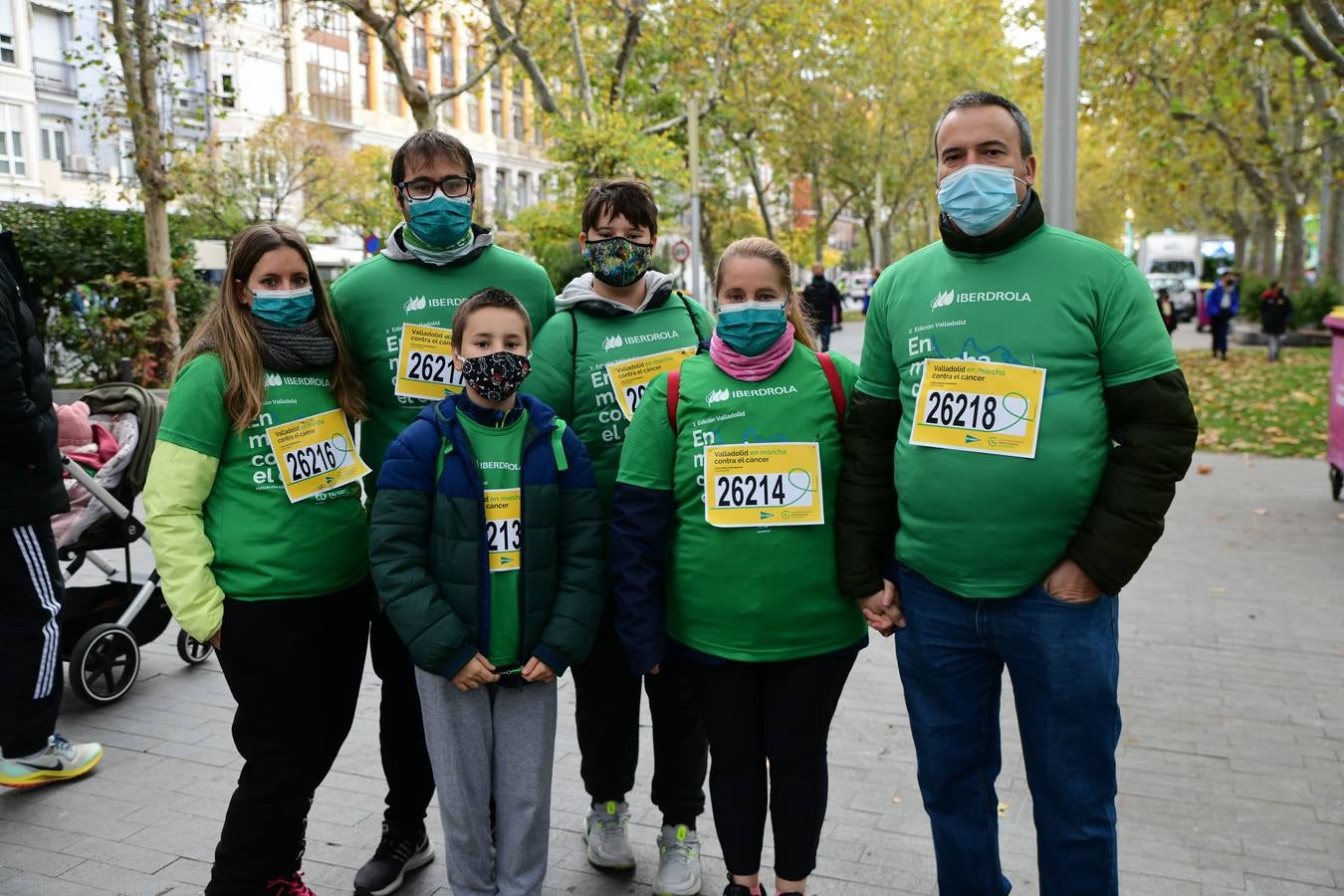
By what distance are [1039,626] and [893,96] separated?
4251 centimetres

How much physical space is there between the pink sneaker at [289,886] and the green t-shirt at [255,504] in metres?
0.87

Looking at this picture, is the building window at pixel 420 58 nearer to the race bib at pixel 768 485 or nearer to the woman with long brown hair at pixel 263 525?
the woman with long brown hair at pixel 263 525

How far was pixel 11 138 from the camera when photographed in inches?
1430

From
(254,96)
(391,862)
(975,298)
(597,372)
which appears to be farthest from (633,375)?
(254,96)

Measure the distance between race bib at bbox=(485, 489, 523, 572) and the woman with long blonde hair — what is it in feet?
0.93

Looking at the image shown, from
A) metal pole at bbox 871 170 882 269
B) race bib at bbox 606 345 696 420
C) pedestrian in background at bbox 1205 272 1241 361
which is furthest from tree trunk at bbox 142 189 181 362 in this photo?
metal pole at bbox 871 170 882 269

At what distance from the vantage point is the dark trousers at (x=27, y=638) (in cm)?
432

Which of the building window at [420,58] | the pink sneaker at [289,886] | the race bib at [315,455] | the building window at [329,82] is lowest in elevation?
the pink sneaker at [289,886]

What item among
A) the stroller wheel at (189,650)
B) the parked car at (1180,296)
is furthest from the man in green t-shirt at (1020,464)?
the parked car at (1180,296)

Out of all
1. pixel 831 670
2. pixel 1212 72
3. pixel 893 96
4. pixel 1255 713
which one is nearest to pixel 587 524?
pixel 831 670

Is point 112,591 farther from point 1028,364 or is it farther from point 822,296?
point 822,296

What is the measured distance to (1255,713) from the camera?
5125 mm

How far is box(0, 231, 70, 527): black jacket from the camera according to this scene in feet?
13.4

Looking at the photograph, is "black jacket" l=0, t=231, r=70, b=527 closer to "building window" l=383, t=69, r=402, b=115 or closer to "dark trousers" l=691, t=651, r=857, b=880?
"dark trousers" l=691, t=651, r=857, b=880
